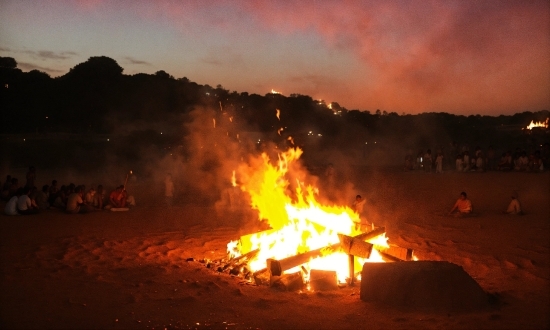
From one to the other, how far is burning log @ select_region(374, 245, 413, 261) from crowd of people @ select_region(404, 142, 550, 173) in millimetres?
12573

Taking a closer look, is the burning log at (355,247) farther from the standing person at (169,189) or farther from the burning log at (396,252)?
the standing person at (169,189)

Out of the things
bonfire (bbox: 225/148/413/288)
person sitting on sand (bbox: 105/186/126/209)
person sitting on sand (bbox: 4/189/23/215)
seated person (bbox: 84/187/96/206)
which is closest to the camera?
bonfire (bbox: 225/148/413/288)

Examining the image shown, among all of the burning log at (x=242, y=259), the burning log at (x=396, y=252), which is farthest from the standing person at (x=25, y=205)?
the burning log at (x=396, y=252)

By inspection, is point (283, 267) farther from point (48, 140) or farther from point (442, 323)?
point (48, 140)

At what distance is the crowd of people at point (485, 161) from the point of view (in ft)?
56.4

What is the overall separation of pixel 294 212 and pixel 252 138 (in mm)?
22198

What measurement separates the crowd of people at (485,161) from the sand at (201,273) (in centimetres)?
450

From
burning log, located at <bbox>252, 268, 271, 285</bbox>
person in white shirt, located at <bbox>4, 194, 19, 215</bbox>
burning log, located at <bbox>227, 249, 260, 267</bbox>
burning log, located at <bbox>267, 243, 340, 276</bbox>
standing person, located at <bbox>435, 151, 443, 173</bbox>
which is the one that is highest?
standing person, located at <bbox>435, 151, 443, 173</bbox>

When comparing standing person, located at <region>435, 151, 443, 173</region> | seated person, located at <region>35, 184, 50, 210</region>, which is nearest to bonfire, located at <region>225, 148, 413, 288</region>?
seated person, located at <region>35, 184, 50, 210</region>

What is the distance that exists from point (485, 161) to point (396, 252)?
14.0 metres

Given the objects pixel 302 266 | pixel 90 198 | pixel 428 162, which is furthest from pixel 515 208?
pixel 90 198

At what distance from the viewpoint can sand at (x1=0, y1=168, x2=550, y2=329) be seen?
504 cm

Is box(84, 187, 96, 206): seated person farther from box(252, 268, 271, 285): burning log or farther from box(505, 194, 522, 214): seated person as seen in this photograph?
box(505, 194, 522, 214): seated person

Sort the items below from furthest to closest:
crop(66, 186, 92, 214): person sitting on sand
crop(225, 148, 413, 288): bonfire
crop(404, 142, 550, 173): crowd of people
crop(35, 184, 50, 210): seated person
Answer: crop(404, 142, 550, 173): crowd of people, crop(35, 184, 50, 210): seated person, crop(66, 186, 92, 214): person sitting on sand, crop(225, 148, 413, 288): bonfire
